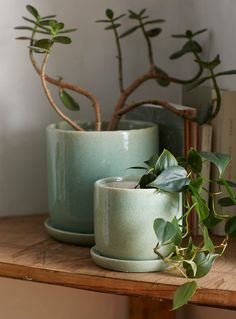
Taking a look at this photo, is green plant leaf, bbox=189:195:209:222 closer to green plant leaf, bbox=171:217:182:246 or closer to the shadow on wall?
green plant leaf, bbox=171:217:182:246

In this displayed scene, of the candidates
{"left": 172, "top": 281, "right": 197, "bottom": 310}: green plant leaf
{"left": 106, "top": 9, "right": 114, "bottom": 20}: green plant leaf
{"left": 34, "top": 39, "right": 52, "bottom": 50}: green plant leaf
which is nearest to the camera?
{"left": 172, "top": 281, "right": 197, "bottom": 310}: green plant leaf

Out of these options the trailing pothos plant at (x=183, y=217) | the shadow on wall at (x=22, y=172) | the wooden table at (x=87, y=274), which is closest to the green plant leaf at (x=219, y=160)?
the trailing pothos plant at (x=183, y=217)

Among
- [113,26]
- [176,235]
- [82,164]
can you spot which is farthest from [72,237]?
[113,26]

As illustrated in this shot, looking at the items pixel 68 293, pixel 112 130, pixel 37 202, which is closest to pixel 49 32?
pixel 112 130

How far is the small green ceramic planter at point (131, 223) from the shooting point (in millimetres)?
802

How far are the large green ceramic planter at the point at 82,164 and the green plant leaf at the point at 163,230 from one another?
0.16m

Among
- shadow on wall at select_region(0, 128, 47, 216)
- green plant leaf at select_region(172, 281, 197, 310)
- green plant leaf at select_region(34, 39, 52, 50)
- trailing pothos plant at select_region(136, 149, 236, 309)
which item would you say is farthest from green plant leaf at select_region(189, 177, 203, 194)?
shadow on wall at select_region(0, 128, 47, 216)

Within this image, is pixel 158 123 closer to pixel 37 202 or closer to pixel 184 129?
pixel 184 129

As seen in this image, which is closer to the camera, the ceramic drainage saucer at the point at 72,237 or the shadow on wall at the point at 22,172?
the ceramic drainage saucer at the point at 72,237

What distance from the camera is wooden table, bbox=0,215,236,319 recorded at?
76cm

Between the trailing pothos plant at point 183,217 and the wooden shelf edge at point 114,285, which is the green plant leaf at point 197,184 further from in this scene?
the wooden shelf edge at point 114,285

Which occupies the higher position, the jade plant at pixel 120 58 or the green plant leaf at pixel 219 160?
the jade plant at pixel 120 58

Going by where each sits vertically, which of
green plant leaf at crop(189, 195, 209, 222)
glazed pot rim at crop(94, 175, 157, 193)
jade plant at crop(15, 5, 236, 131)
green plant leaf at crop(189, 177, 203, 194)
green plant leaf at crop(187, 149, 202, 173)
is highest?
jade plant at crop(15, 5, 236, 131)

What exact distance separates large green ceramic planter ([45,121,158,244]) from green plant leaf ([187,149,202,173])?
117 mm
